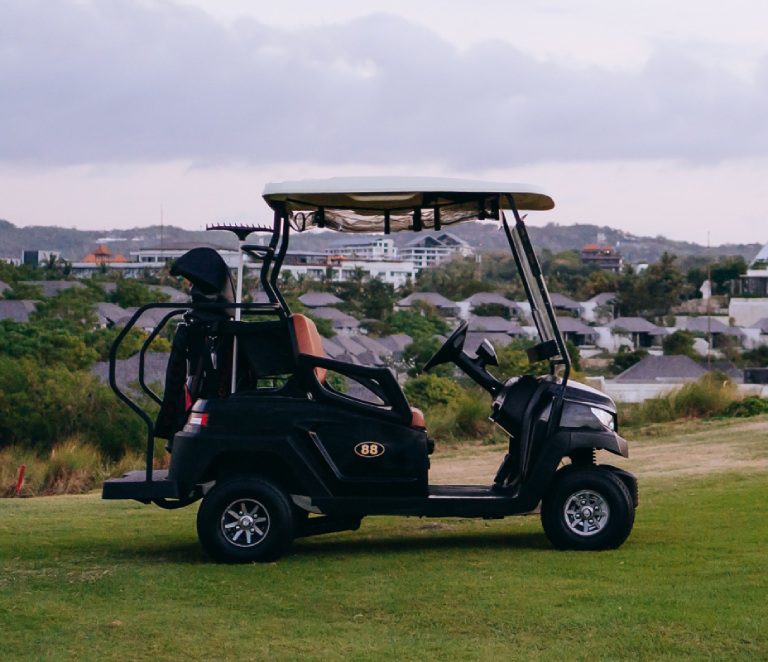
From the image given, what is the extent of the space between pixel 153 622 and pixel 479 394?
1621 centimetres

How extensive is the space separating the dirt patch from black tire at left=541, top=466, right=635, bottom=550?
3.68 meters

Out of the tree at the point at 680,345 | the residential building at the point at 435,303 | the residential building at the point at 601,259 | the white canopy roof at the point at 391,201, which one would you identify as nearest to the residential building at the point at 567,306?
the residential building at the point at 435,303

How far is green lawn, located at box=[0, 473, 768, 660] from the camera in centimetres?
673

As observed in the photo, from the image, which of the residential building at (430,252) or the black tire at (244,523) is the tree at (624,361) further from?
the black tire at (244,523)

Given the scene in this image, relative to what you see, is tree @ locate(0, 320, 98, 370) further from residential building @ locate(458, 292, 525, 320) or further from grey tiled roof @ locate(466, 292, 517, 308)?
grey tiled roof @ locate(466, 292, 517, 308)

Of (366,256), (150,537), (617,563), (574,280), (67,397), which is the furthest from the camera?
(366,256)

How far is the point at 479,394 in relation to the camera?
2320cm

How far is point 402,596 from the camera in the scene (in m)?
7.75

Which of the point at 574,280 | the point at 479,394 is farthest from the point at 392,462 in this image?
the point at 574,280

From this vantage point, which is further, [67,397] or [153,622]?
[67,397]

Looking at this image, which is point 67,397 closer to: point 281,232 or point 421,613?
point 281,232

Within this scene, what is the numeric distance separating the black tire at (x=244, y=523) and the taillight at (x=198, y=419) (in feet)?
1.33

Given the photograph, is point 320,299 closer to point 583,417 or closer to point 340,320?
point 340,320

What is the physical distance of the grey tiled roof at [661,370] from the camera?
50.7m
